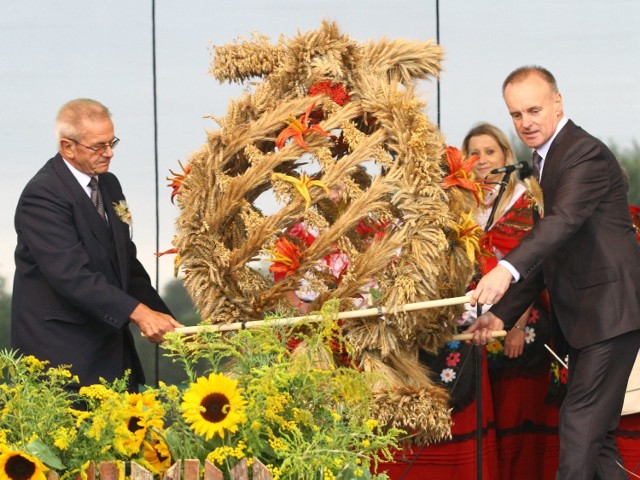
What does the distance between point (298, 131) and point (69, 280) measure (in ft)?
2.79

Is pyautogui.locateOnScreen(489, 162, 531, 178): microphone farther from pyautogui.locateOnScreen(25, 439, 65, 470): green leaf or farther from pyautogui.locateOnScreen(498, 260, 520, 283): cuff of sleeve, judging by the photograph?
pyautogui.locateOnScreen(25, 439, 65, 470): green leaf

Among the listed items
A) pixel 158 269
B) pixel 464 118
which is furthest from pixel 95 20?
pixel 464 118

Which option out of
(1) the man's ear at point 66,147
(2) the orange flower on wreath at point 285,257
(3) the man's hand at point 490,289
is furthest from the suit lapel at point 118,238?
(3) the man's hand at point 490,289

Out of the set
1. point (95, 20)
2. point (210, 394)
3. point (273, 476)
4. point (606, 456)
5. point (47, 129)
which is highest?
point (95, 20)

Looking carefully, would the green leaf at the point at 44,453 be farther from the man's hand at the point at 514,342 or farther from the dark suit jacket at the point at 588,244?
the man's hand at the point at 514,342

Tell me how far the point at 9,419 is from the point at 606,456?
6.17 feet

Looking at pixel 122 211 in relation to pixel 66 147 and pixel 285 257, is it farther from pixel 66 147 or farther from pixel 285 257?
pixel 285 257

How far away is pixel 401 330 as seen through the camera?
3.55 meters

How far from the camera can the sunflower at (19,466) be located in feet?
8.39

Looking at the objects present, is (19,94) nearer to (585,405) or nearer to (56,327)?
(56,327)

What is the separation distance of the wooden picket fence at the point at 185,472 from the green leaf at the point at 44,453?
0.02 metres

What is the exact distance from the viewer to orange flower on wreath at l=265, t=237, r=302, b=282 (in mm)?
3566

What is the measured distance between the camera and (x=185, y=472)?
2.60 metres

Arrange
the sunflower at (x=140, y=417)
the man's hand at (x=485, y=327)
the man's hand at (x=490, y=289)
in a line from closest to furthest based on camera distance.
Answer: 1. the sunflower at (x=140, y=417)
2. the man's hand at (x=490, y=289)
3. the man's hand at (x=485, y=327)
